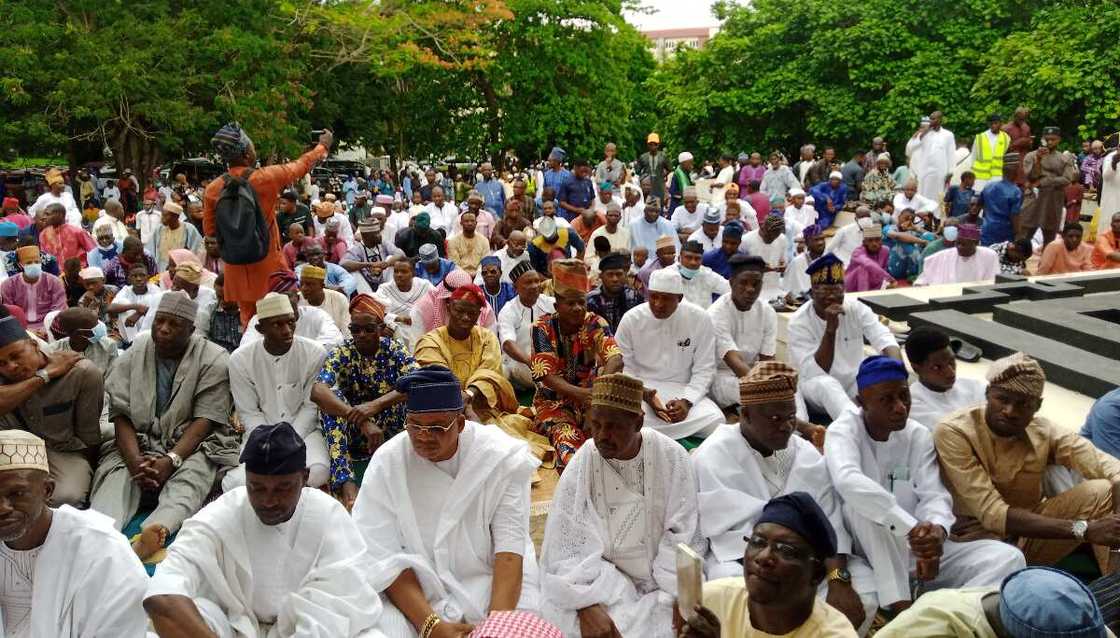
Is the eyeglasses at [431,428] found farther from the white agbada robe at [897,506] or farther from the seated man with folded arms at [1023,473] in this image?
the seated man with folded arms at [1023,473]

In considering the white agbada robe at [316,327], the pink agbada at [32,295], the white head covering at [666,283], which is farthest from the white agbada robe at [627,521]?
the pink agbada at [32,295]

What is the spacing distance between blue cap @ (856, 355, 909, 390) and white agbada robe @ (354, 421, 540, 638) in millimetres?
1577

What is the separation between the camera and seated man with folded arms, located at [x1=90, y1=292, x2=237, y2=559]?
4.71 meters

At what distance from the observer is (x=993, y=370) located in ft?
13.0

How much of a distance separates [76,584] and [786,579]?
7.71 feet

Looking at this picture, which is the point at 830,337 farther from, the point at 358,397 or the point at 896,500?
the point at 358,397

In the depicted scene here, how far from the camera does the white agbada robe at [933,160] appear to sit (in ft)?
48.0

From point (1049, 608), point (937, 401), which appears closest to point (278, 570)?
point (1049, 608)

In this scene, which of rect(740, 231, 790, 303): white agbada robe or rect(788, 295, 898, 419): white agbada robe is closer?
rect(788, 295, 898, 419): white agbada robe

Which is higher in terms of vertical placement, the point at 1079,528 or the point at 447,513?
the point at 447,513

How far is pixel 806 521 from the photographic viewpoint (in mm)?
2570

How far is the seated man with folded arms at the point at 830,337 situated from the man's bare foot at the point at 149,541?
3983 millimetres

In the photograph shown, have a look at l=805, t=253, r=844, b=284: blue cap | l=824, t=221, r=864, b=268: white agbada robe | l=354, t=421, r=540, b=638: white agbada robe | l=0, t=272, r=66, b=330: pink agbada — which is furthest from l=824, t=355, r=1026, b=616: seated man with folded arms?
l=0, t=272, r=66, b=330: pink agbada

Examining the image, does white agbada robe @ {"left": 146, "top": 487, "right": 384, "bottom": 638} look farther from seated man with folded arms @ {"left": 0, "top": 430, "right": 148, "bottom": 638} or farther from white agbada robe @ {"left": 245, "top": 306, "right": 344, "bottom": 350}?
white agbada robe @ {"left": 245, "top": 306, "right": 344, "bottom": 350}
